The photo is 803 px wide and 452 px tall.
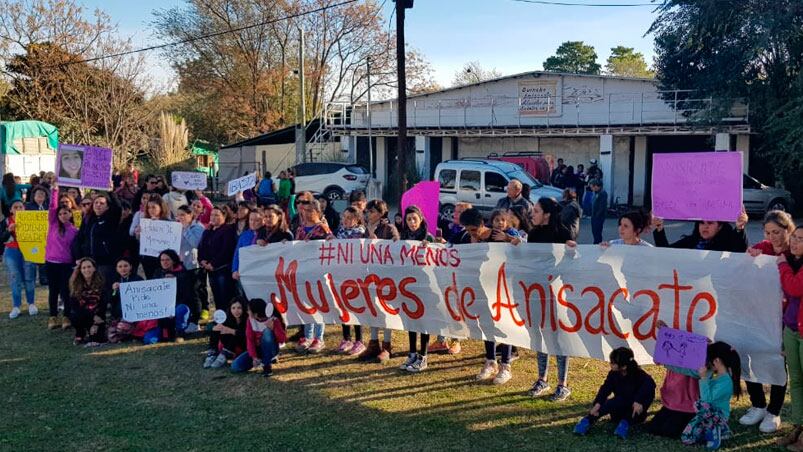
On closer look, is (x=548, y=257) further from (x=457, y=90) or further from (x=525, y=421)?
(x=457, y=90)

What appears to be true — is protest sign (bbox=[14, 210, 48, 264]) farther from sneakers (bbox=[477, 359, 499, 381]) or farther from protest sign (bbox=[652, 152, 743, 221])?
protest sign (bbox=[652, 152, 743, 221])

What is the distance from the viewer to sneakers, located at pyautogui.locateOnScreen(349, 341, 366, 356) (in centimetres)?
784

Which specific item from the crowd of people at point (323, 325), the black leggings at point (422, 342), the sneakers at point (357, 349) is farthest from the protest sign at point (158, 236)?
the black leggings at point (422, 342)

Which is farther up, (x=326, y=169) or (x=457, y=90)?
(x=457, y=90)

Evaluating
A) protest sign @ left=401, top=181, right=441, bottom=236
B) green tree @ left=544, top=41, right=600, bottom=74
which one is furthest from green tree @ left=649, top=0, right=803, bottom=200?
green tree @ left=544, top=41, right=600, bottom=74

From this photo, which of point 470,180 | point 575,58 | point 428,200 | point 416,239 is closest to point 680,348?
point 416,239

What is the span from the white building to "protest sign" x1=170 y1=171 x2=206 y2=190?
59.9 feet

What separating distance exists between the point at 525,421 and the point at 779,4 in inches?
784

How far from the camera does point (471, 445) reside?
5371 mm

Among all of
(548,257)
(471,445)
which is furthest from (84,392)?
(548,257)

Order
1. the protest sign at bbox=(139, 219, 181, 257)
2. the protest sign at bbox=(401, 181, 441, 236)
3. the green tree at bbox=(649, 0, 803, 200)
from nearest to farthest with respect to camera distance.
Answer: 1. the protest sign at bbox=(401, 181, 441, 236)
2. the protest sign at bbox=(139, 219, 181, 257)
3. the green tree at bbox=(649, 0, 803, 200)

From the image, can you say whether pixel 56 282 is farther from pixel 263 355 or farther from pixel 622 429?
pixel 622 429

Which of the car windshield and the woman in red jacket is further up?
the car windshield

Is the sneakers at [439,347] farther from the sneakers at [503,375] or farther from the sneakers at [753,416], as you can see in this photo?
the sneakers at [753,416]
